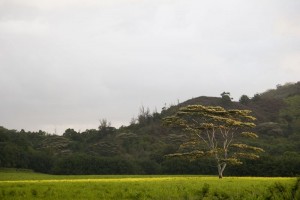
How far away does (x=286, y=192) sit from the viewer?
11031 mm

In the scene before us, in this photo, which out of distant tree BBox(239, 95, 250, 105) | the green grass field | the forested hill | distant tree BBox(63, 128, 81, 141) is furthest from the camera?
distant tree BBox(239, 95, 250, 105)

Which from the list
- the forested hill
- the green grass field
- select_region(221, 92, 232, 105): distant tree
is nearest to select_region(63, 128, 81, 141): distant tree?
the forested hill

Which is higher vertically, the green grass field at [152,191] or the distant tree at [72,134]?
the distant tree at [72,134]

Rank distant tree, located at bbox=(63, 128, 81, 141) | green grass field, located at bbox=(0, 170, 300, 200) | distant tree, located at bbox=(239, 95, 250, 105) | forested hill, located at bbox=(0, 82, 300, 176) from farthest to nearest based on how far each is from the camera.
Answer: distant tree, located at bbox=(239, 95, 250, 105) < distant tree, located at bbox=(63, 128, 81, 141) < forested hill, located at bbox=(0, 82, 300, 176) < green grass field, located at bbox=(0, 170, 300, 200)

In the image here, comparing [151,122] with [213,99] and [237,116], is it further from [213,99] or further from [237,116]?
[237,116]

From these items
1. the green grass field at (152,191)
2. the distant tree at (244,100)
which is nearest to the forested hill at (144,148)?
the distant tree at (244,100)

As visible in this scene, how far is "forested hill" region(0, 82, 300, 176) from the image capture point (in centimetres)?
9116

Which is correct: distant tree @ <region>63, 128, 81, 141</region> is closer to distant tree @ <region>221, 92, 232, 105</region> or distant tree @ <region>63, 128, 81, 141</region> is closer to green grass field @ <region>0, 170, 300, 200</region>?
distant tree @ <region>221, 92, 232, 105</region>

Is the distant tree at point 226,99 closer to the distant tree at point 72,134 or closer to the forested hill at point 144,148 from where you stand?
the forested hill at point 144,148

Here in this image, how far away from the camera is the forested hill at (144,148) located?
9116 cm

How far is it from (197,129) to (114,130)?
105 meters

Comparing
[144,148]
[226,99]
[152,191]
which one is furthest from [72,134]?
[152,191]

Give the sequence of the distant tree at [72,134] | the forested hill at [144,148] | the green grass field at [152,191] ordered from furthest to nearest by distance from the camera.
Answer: the distant tree at [72,134], the forested hill at [144,148], the green grass field at [152,191]

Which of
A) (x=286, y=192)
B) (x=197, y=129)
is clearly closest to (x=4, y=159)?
(x=197, y=129)
